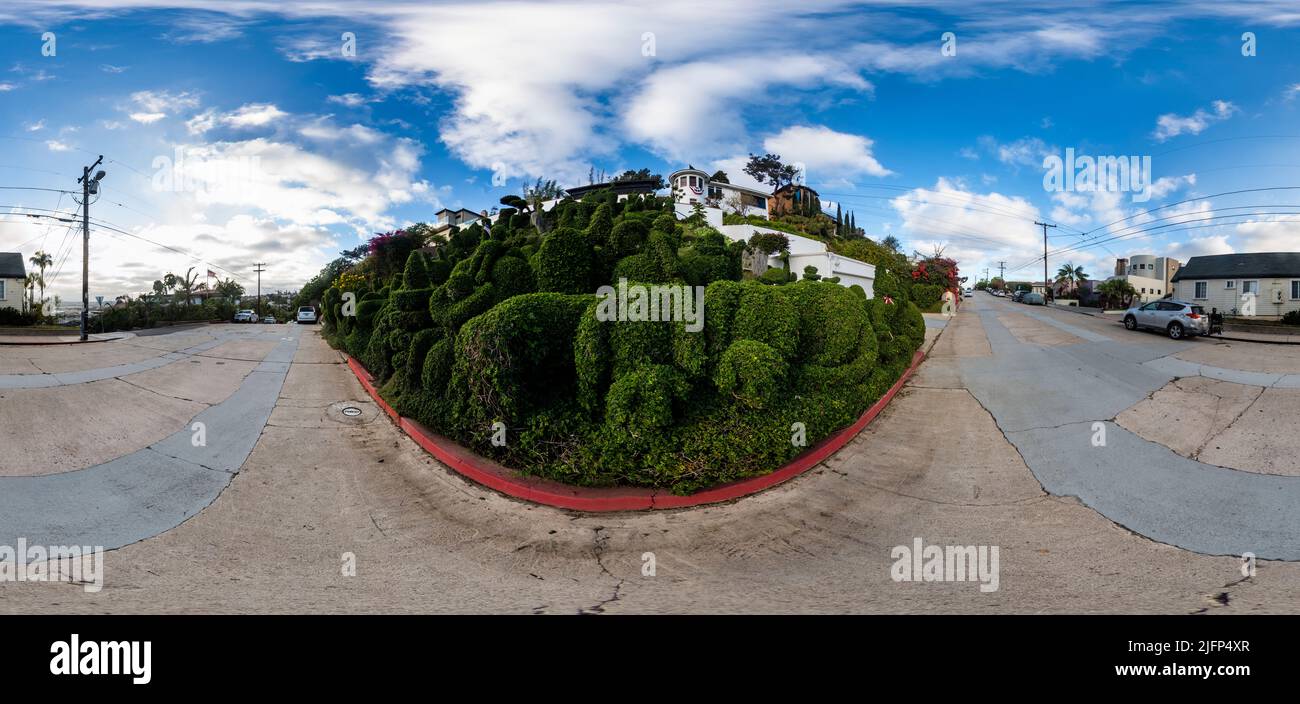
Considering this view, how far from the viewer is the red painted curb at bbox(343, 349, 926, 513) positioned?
16.9 ft

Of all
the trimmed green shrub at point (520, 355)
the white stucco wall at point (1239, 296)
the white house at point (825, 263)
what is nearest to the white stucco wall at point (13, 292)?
the trimmed green shrub at point (520, 355)

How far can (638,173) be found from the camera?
1799 inches

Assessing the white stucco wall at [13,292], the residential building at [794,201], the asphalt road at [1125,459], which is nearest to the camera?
the asphalt road at [1125,459]

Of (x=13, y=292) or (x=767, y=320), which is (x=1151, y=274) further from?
(x=13, y=292)

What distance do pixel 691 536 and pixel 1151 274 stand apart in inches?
2744

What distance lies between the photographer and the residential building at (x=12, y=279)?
88.0 ft

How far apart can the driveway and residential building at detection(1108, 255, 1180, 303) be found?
182 ft

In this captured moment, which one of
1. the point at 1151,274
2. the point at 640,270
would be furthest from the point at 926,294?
the point at 1151,274

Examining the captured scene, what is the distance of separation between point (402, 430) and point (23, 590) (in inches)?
156

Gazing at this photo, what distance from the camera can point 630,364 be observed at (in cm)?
553

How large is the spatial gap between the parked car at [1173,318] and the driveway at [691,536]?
10.1 meters

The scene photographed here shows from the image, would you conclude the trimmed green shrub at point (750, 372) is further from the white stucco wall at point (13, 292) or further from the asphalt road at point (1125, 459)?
the white stucco wall at point (13, 292)

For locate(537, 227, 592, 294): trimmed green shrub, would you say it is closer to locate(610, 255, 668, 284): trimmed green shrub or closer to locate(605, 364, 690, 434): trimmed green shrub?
locate(610, 255, 668, 284): trimmed green shrub

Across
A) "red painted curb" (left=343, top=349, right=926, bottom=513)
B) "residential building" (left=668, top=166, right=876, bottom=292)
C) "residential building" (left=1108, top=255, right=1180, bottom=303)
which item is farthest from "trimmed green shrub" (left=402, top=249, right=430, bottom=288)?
"residential building" (left=1108, top=255, right=1180, bottom=303)
